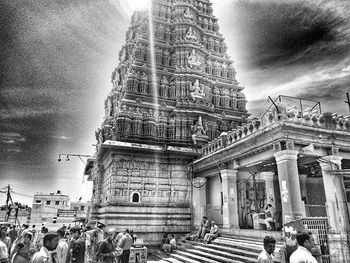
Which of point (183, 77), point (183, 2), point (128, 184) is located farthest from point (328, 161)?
point (183, 2)

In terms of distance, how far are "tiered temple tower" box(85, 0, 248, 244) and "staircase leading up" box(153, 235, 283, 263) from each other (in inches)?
130

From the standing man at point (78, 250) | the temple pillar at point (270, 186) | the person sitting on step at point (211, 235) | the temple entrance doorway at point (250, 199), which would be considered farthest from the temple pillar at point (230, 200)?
the standing man at point (78, 250)

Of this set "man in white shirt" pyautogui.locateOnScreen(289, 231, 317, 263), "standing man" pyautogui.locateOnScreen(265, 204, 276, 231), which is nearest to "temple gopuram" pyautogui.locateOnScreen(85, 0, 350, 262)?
"standing man" pyautogui.locateOnScreen(265, 204, 276, 231)

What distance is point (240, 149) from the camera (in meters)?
14.7

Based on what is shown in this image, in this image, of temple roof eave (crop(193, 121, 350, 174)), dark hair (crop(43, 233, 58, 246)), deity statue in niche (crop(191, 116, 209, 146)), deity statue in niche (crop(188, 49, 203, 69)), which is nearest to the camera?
dark hair (crop(43, 233, 58, 246))

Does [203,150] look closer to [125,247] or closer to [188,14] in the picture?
[125,247]

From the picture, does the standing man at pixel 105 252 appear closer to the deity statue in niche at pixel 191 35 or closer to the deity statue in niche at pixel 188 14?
the deity statue in niche at pixel 191 35

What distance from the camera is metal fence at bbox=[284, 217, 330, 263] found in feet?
31.6

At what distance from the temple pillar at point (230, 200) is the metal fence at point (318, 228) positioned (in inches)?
226

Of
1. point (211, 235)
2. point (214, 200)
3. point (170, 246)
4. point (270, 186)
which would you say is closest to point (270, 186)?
point (270, 186)

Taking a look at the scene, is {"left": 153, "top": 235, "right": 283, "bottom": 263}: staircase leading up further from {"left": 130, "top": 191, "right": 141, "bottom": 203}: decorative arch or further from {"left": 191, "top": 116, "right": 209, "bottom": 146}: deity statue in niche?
{"left": 191, "top": 116, "right": 209, "bottom": 146}: deity statue in niche

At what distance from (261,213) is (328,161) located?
18.1ft

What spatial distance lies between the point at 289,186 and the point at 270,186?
597cm

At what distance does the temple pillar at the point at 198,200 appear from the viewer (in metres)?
19.1
